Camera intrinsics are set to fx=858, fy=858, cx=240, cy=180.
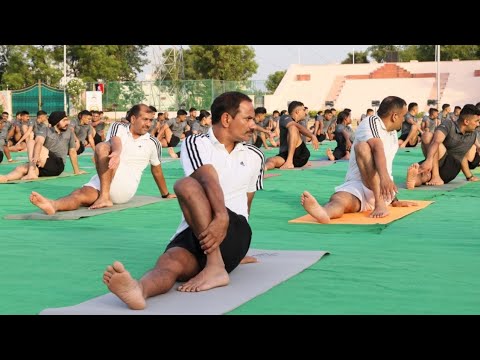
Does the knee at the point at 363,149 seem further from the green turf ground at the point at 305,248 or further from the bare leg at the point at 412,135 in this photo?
the bare leg at the point at 412,135

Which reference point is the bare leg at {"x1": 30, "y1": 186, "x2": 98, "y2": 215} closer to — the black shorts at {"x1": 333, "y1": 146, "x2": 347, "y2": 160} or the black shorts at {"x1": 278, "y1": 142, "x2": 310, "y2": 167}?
the black shorts at {"x1": 278, "y1": 142, "x2": 310, "y2": 167}

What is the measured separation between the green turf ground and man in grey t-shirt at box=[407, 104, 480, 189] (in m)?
0.67

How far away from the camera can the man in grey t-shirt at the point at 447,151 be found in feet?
33.6

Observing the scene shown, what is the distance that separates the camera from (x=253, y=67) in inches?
2569

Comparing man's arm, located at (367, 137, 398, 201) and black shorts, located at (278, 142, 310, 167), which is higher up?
man's arm, located at (367, 137, 398, 201)

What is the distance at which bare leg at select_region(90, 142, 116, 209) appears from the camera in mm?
8352

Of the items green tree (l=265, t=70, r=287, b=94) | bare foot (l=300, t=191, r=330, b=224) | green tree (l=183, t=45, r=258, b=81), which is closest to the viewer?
bare foot (l=300, t=191, r=330, b=224)

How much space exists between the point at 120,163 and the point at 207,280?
4.29 meters

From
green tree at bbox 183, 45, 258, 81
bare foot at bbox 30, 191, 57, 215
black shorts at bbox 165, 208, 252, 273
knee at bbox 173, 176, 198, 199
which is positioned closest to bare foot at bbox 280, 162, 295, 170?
bare foot at bbox 30, 191, 57, 215

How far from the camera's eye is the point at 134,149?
8812 mm

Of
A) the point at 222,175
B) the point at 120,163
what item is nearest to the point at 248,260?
the point at 222,175
